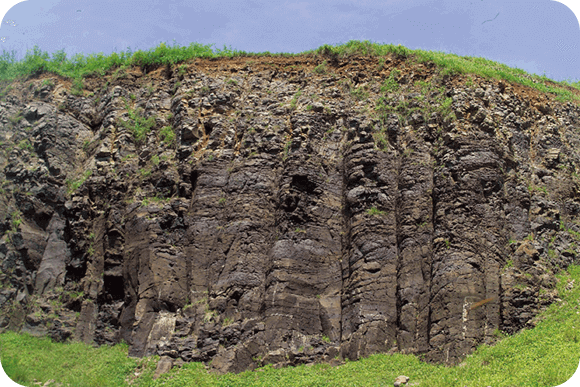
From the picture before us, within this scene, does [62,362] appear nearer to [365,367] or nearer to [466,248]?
[365,367]

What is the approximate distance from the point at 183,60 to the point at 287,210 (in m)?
10.1

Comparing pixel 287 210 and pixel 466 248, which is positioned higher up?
pixel 287 210

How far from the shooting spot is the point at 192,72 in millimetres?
25906

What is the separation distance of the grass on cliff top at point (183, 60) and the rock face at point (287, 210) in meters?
0.57

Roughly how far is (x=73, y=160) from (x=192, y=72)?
613cm

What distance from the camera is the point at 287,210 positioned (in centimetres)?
2038

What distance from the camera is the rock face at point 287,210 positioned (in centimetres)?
1780

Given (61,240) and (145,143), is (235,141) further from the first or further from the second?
(61,240)

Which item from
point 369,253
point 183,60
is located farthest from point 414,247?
point 183,60

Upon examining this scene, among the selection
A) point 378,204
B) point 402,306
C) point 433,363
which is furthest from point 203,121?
point 433,363

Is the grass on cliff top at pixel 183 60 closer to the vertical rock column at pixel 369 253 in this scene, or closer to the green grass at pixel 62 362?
the vertical rock column at pixel 369 253

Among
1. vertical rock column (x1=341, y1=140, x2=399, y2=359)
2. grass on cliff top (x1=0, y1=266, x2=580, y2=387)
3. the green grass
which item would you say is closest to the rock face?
vertical rock column (x1=341, y1=140, x2=399, y2=359)

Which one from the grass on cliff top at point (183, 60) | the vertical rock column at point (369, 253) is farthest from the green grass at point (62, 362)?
the grass on cliff top at point (183, 60)

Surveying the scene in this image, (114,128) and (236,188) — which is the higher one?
(114,128)
